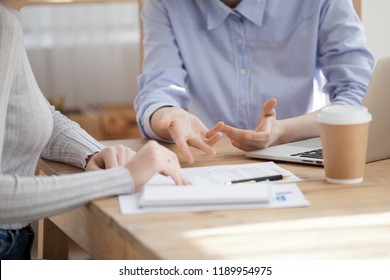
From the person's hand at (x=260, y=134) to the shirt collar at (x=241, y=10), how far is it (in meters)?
0.43

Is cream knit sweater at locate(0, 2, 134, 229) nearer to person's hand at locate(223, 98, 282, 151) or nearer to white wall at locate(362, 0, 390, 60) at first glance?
person's hand at locate(223, 98, 282, 151)

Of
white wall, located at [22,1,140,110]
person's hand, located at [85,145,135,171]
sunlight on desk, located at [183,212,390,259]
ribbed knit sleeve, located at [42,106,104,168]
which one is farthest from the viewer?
white wall, located at [22,1,140,110]

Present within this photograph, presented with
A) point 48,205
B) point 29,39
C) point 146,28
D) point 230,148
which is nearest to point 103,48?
point 29,39

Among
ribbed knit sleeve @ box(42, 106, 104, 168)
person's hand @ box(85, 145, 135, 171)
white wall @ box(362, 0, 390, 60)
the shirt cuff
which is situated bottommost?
white wall @ box(362, 0, 390, 60)

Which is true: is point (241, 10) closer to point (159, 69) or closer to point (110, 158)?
point (159, 69)

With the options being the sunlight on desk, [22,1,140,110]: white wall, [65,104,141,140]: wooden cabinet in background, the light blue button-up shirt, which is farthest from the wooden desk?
[22,1,140,110]: white wall

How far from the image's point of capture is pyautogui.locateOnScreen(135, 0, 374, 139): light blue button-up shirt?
199 cm

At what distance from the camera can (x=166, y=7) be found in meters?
2.08

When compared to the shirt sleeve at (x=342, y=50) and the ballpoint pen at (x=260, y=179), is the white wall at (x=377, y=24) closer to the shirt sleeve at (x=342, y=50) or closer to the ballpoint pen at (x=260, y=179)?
the shirt sleeve at (x=342, y=50)

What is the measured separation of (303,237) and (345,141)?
1.14 feet

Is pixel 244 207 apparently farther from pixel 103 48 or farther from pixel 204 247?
pixel 103 48

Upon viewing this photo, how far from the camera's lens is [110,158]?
1.43 meters

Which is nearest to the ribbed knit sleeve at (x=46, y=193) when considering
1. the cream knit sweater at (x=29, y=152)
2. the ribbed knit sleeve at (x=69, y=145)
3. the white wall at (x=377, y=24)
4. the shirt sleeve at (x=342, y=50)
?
the cream knit sweater at (x=29, y=152)

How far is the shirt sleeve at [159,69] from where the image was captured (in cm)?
192
